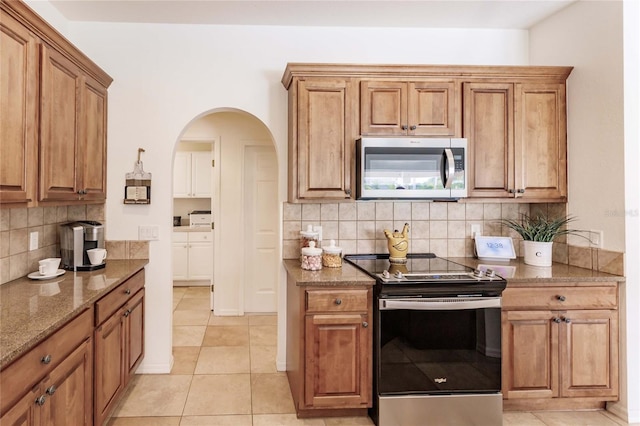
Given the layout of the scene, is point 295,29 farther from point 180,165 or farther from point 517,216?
point 180,165

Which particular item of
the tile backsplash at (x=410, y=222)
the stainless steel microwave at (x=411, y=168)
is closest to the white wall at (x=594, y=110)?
the tile backsplash at (x=410, y=222)

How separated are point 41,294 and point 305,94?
2.02 metres

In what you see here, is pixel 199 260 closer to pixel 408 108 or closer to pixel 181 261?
pixel 181 261

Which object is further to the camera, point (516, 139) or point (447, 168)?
point (516, 139)

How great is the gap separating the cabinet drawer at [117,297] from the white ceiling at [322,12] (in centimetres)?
197

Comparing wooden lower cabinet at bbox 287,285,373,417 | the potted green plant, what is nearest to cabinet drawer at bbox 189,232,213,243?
wooden lower cabinet at bbox 287,285,373,417

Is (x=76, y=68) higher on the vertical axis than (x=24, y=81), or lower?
higher

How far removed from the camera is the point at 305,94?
289 cm

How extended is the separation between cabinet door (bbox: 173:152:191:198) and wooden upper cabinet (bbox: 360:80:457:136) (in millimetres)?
4239

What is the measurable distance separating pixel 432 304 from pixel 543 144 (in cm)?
160

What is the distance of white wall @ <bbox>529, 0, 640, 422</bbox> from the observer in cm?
254

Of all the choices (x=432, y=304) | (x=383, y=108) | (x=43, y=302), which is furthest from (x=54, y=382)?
(x=383, y=108)

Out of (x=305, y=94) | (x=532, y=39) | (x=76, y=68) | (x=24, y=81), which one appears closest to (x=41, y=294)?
(x=24, y=81)

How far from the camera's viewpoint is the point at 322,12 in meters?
3.04
